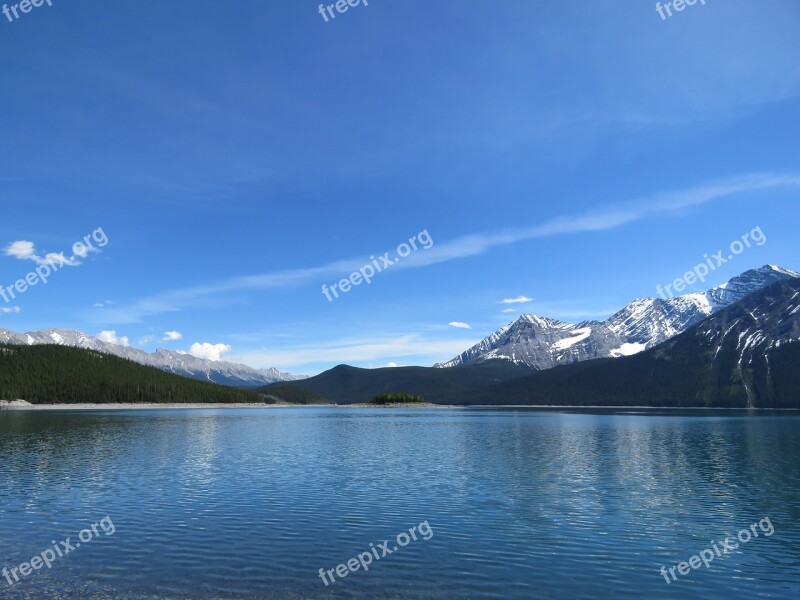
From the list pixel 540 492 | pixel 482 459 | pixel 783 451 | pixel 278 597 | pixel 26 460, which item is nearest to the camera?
pixel 278 597

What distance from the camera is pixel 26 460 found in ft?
247

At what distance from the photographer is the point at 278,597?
1090 inches

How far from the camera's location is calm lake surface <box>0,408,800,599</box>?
98.4 feet

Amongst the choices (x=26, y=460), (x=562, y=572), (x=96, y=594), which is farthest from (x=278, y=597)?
(x=26, y=460)

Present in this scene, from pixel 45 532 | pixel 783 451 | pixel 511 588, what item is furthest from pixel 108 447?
pixel 783 451

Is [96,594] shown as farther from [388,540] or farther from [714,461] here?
[714,461]

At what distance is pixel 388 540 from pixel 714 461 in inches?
2591

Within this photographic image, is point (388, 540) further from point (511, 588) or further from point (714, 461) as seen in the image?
point (714, 461)

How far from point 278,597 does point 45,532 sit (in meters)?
22.3

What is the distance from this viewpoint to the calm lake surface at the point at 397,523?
3000 cm

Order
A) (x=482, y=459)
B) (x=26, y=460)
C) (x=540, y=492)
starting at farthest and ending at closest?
(x=482, y=459)
(x=26, y=460)
(x=540, y=492)

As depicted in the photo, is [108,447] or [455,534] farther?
[108,447]

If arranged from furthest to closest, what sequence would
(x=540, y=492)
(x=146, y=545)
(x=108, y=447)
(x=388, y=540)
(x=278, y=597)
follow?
(x=108, y=447), (x=540, y=492), (x=388, y=540), (x=146, y=545), (x=278, y=597)

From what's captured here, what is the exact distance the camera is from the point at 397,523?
43.1 m
